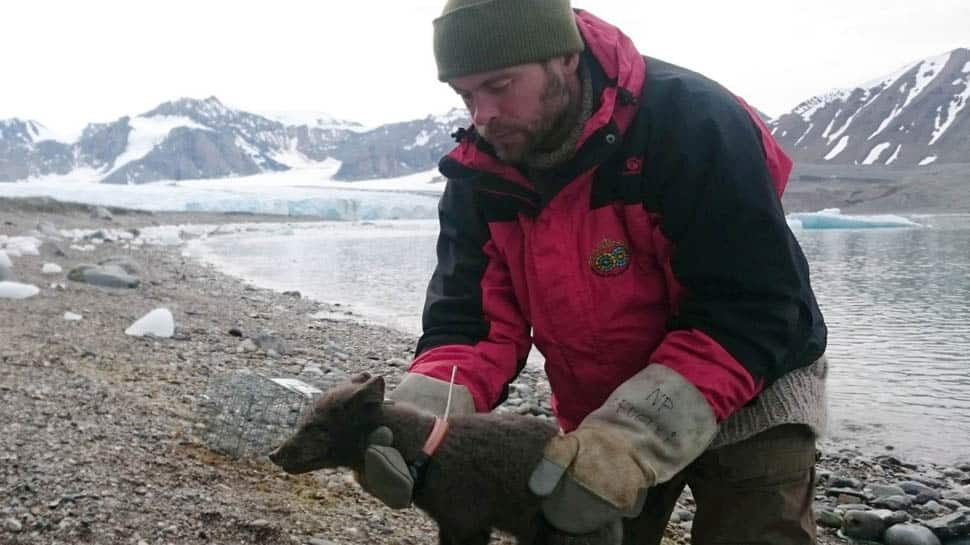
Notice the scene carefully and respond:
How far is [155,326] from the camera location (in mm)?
7445

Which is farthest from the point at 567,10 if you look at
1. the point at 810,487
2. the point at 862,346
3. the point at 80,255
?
the point at 80,255

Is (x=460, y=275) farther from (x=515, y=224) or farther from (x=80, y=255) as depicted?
(x=80, y=255)

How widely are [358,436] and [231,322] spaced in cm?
733

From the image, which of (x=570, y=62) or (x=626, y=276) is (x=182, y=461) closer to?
(x=626, y=276)

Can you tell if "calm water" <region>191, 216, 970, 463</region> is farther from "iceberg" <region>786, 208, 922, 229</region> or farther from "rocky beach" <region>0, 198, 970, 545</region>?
"iceberg" <region>786, 208, 922, 229</region>

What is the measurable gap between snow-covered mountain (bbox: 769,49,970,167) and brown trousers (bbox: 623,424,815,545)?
121695 millimetres

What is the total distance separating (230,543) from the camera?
3.14 meters

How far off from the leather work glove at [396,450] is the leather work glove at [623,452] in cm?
33

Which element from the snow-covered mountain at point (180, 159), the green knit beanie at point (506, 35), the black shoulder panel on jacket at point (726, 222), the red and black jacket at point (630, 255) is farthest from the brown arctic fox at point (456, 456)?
the snow-covered mountain at point (180, 159)

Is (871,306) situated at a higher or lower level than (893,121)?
lower

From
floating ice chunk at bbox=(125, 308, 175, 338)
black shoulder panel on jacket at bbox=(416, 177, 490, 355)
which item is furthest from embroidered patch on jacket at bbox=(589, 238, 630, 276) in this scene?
floating ice chunk at bbox=(125, 308, 175, 338)

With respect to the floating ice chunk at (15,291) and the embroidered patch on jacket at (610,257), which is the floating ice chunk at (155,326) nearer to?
the floating ice chunk at (15,291)

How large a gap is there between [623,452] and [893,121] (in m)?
154

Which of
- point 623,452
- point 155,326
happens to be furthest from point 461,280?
point 155,326
